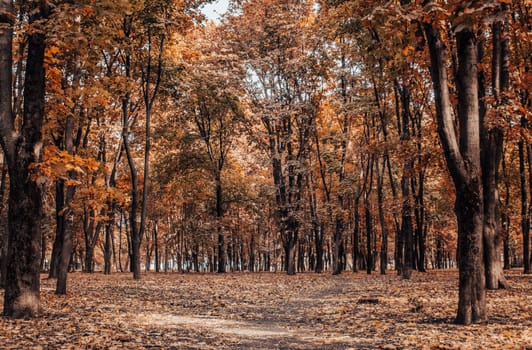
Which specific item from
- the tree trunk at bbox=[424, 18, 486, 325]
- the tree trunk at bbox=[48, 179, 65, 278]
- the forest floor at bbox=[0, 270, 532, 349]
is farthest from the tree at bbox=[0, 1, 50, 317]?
the tree trunk at bbox=[48, 179, 65, 278]

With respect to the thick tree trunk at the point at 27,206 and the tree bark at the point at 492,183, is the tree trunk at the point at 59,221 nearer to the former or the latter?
the thick tree trunk at the point at 27,206

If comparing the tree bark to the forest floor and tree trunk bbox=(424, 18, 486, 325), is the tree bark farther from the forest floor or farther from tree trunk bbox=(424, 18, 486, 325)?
tree trunk bbox=(424, 18, 486, 325)

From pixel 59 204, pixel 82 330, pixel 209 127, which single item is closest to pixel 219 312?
pixel 82 330

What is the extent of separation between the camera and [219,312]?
1138cm

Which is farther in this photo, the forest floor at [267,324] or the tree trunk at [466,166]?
the tree trunk at [466,166]

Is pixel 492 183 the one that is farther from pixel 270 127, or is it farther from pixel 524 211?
pixel 270 127

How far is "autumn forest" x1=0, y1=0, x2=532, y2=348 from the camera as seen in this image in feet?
27.9

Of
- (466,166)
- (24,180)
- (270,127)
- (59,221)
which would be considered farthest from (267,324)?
(270,127)

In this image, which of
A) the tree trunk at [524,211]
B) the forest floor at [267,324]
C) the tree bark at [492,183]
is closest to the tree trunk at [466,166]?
the forest floor at [267,324]

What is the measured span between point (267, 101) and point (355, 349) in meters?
24.8

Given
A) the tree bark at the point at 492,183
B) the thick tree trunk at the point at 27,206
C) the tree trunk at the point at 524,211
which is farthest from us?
the tree trunk at the point at 524,211

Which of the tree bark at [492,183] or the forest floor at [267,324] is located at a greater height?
the tree bark at [492,183]

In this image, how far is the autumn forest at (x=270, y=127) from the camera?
851 cm

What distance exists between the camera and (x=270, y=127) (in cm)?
3172
